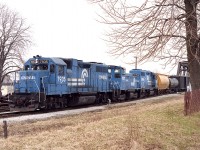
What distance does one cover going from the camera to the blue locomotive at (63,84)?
2478cm

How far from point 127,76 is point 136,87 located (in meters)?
3.06

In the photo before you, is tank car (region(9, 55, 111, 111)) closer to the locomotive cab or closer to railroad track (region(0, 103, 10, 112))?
the locomotive cab

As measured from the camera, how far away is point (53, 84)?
26.2 meters

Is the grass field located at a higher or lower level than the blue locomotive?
lower

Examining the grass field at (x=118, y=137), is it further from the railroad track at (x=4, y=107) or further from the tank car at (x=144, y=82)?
the tank car at (x=144, y=82)

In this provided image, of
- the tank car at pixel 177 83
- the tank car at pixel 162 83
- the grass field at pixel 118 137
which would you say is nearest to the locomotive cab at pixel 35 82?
the grass field at pixel 118 137

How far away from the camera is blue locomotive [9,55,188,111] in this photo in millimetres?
24781

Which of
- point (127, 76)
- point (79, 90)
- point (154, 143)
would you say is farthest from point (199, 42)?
point (127, 76)

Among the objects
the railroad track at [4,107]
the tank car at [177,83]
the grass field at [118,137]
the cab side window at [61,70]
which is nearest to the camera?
the grass field at [118,137]

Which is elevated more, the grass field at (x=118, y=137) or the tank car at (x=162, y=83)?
the tank car at (x=162, y=83)

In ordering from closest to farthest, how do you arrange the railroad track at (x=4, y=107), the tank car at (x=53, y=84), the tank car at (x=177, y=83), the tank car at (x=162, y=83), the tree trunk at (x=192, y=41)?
the tree trunk at (x=192, y=41) → the tank car at (x=53, y=84) → the railroad track at (x=4, y=107) → the tank car at (x=162, y=83) → the tank car at (x=177, y=83)

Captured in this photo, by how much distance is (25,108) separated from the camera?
79.8 ft

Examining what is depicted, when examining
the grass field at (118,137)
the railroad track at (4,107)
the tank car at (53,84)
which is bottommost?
the grass field at (118,137)

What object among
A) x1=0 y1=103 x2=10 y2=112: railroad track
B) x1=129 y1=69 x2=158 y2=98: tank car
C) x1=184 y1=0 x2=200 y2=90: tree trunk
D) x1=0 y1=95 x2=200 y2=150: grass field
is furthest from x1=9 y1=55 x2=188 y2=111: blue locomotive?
x1=184 y1=0 x2=200 y2=90: tree trunk
